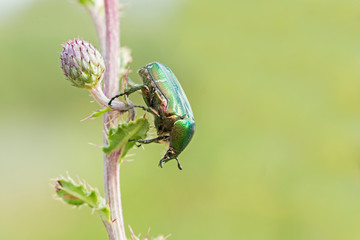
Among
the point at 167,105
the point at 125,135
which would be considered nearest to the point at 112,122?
the point at 125,135

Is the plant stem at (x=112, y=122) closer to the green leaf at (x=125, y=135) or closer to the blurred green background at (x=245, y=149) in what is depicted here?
the green leaf at (x=125, y=135)

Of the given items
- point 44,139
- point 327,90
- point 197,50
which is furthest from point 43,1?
point 327,90

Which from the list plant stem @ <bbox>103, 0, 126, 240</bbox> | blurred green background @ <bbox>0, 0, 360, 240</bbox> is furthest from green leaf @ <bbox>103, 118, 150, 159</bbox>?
blurred green background @ <bbox>0, 0, 360, 240</bbox>

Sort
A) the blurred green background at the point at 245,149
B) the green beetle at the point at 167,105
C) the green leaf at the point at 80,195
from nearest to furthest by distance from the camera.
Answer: the green leaf at the point at 80,195
the green beetle at the point at 167,105
the blurred green background at the point at 245,149

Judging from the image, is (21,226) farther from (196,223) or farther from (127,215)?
(196,223)

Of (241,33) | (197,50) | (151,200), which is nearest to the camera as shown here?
(151,200)

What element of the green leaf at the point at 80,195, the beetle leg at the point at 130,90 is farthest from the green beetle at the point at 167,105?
the green leaf at the point at 80,195

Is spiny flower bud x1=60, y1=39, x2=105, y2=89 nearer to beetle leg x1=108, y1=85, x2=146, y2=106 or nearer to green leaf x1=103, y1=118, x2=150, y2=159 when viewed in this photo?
beetle leg x1=108, y1=85, x2=146, y2=106
